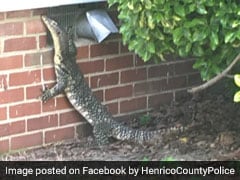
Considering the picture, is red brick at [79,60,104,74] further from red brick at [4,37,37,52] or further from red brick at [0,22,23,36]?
red brick at [0,22,23,36]

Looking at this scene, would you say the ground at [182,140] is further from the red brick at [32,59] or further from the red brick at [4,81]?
the red brick at [32,59]

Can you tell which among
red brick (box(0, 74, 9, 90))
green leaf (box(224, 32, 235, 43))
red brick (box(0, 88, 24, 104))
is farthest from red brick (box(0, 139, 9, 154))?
green leaf (box(224, 32, 235, 43))

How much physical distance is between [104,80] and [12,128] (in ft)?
2.83

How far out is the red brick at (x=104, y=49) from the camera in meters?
6.24

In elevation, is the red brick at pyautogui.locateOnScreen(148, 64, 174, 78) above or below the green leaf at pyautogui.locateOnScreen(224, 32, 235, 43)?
below

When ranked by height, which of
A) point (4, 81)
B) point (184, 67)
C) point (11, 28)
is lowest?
point (4, 81)

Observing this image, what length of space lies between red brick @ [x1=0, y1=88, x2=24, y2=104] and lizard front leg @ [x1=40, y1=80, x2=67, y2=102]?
0.17m

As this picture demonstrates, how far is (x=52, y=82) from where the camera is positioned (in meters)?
6.06

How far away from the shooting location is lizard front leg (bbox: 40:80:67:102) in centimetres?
600

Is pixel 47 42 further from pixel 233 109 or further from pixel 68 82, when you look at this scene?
pixel 233 109

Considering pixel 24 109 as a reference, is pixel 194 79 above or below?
above

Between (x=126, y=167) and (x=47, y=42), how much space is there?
1162 millimetres

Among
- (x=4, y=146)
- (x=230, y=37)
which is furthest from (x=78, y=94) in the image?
(x=230, y=37)
